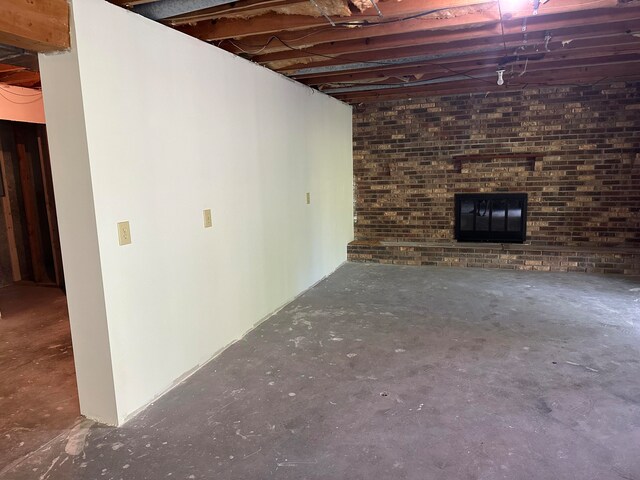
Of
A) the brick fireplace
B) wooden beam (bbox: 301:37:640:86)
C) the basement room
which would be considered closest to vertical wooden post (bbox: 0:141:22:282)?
the basement room

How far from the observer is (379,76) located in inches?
171

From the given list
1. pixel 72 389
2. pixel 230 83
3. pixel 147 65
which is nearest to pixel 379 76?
pixel 230 83

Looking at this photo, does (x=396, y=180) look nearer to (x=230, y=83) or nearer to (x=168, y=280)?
(x=230, y=83)

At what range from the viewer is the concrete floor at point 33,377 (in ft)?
7.23

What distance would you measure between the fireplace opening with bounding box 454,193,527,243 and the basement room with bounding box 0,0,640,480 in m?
0.33

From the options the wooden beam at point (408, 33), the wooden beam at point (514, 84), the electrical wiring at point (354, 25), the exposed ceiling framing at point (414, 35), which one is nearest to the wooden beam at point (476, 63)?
the exposed ceiling framing at point (414, 35)

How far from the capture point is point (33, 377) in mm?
2834

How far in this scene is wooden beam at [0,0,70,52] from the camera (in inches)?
68.7

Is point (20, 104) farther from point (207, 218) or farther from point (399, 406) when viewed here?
point (399, 406)

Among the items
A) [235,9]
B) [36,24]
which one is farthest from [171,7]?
[36,24]

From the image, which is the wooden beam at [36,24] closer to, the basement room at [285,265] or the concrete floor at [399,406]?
the basement room at [285,265]

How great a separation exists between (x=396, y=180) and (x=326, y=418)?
4.55m

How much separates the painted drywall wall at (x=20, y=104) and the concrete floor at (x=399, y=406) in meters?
3.79

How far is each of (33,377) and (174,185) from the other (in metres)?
1.66
